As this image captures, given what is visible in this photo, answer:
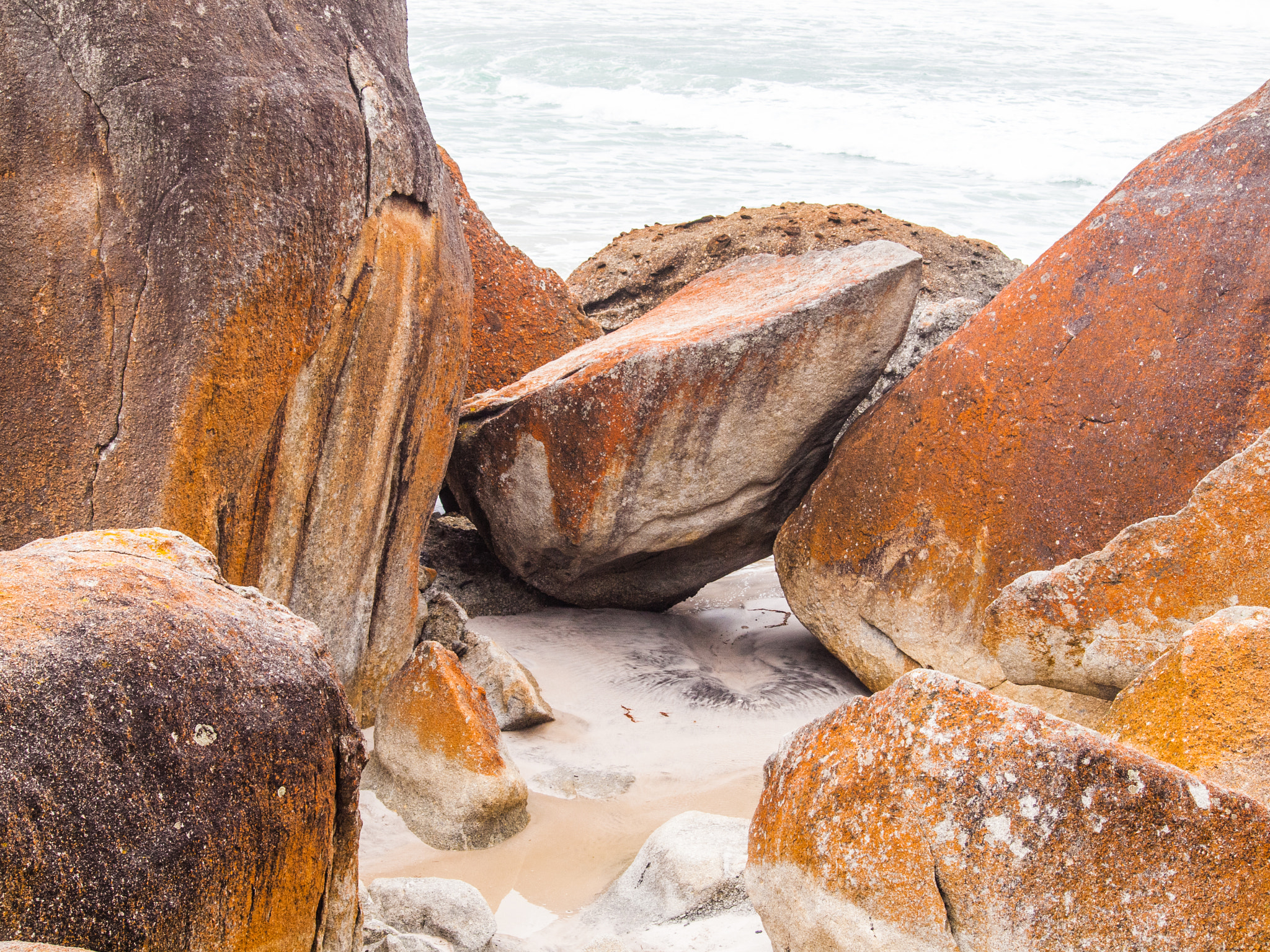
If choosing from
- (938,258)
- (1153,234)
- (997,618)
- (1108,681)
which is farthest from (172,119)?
(938,258)

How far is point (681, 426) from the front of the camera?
365cm

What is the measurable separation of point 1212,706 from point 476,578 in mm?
2939

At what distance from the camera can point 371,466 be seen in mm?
3014

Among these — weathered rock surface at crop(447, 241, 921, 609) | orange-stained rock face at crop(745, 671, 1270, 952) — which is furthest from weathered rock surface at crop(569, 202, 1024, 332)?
orange-stained rock face at crop(745, 671, 1270, 952)

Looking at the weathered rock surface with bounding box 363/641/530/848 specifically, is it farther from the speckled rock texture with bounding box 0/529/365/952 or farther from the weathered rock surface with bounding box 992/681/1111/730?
the weathered rock surface with bounding box 992/681/1111/730

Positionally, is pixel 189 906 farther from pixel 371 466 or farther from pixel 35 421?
pixel 371 466

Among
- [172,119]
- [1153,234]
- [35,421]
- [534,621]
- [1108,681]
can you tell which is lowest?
[534,621]

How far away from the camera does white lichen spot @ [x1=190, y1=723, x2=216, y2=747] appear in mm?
1390

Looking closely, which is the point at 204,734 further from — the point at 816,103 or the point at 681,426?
the point at 816,103

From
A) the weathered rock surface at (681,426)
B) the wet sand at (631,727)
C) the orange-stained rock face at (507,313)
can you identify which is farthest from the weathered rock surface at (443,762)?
the orange-stained rock face at (507,313)

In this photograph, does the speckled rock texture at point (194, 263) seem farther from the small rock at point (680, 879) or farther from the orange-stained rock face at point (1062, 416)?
the orange-stained rock face at point (1062, 416)

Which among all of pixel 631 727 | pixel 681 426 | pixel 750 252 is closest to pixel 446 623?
pixel 631 727

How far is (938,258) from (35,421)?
438 centimetres

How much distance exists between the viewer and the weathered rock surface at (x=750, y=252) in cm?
546
